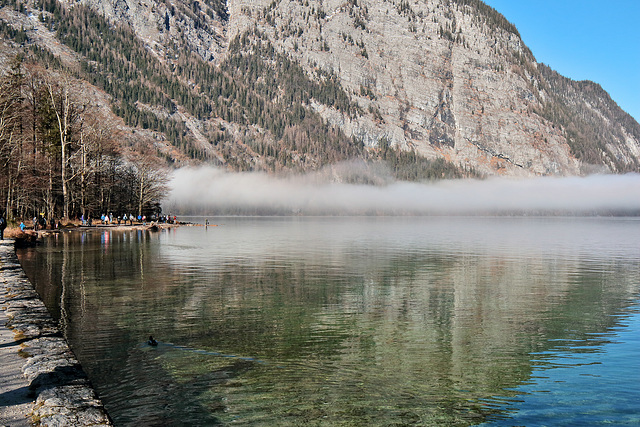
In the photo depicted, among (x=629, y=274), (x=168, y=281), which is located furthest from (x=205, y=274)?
(x=629, y=274)

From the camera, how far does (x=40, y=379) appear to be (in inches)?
410

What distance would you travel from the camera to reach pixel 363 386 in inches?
514

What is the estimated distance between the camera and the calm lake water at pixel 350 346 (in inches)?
461

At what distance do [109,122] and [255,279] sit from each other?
79.3 metres

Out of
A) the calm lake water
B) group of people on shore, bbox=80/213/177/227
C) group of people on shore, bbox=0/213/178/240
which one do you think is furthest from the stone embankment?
group of people on shore, bbox=80/213/177/227

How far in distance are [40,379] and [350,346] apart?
9235mm

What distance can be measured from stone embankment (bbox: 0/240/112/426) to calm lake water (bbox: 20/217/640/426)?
46.6 inches

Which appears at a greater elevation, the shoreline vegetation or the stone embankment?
the shoreline vegetation

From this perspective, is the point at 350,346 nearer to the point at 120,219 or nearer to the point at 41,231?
the point at 41,231

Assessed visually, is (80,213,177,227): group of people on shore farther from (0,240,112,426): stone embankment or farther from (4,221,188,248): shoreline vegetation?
(0,240,112,426): stone embankment

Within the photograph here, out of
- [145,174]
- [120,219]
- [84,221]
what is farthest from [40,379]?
[145,174]

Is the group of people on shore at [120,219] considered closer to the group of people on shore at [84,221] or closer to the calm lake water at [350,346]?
the group of people on shore at [84,221]

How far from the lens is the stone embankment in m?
8.74

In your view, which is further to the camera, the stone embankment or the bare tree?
the bare tree
